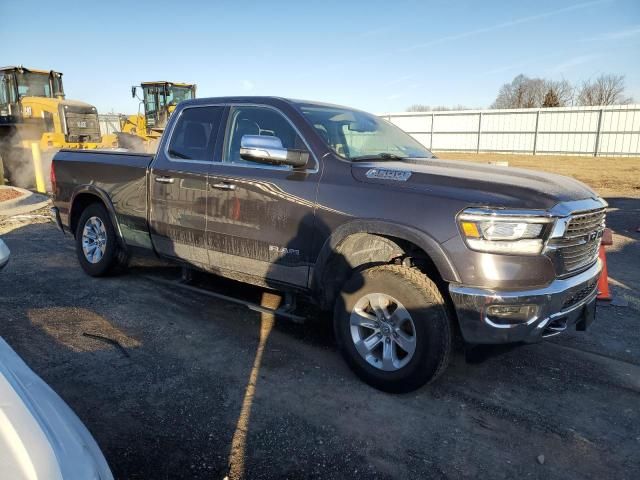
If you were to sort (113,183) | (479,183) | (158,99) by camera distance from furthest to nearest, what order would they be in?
(158,99), (113,183), (479,183)

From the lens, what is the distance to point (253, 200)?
155 inches

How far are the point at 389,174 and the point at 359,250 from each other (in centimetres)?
59

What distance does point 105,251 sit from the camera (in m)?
5.54

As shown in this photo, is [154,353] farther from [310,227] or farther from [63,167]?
[63,167]

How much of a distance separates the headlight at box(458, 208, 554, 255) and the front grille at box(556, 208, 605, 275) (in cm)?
18

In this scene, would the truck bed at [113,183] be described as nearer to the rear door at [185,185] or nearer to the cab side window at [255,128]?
the rear door at [185,185]

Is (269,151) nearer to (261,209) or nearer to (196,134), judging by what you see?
(261,209)

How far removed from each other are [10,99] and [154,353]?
50.9 feet

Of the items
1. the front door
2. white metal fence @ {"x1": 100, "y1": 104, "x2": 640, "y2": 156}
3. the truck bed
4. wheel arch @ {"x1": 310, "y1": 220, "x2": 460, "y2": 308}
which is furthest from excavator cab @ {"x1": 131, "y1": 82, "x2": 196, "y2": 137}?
white metal fence @ {"x1": 100, "y1": 104, "x2": 640, "y2": 156}

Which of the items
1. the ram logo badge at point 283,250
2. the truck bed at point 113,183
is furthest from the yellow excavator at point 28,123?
the ram logo badge at point 283,250

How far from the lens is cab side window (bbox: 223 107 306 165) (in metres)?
3.91

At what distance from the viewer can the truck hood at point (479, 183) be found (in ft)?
9.63

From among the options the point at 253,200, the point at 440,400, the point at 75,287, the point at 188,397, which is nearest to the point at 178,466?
the point at 188,397

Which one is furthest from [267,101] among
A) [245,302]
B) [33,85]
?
[33,85]
